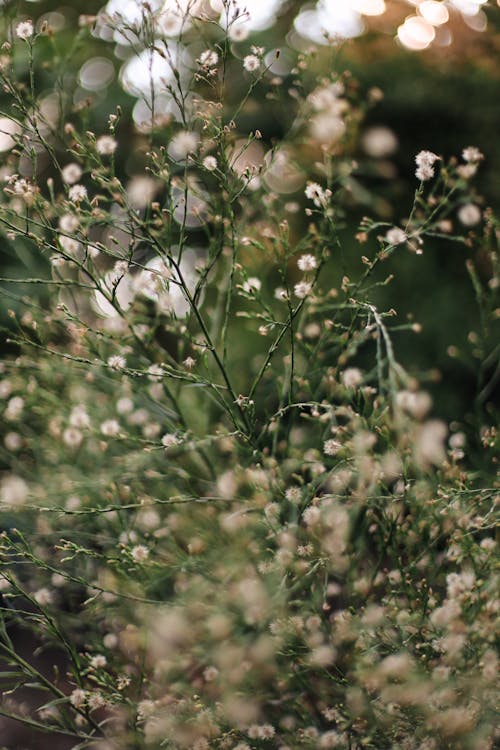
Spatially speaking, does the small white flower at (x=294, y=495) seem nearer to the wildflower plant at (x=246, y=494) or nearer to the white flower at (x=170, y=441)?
the wildflower plant at (x=246, y=494)

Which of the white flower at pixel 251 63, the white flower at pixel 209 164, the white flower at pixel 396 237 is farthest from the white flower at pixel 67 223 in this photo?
the white flower at pixel 396 237

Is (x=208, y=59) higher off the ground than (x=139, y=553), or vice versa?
(x=208, y=59)

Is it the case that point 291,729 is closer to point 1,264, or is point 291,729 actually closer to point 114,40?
point 1,264

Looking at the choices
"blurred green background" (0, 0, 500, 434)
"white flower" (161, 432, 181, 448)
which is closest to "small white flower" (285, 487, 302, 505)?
"white flower" (161, 432, 181, 448)

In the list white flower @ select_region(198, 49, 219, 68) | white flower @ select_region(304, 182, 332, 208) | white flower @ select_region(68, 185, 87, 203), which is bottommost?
white flower @ select_region(68, 185, 87, 203)

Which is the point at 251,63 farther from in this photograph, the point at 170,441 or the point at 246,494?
the point at 246,494

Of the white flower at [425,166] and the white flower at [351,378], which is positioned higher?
the white flower at [425,166]

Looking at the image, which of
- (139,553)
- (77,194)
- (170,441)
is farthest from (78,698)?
(77,194)

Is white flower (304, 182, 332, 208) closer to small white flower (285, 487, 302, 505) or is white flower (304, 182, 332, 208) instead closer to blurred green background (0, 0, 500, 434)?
small white flower (285, 487, 302, 505)

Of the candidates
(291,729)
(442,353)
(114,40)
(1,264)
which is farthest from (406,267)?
(1,264)

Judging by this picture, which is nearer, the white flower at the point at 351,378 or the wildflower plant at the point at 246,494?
the wildflower plant at the point at 246,494

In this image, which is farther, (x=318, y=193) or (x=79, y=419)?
(x=79, y=419)

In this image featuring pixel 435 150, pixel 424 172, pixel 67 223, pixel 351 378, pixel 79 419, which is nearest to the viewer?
pixel 424 172

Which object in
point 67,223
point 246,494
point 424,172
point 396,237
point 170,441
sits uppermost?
point 424,172
